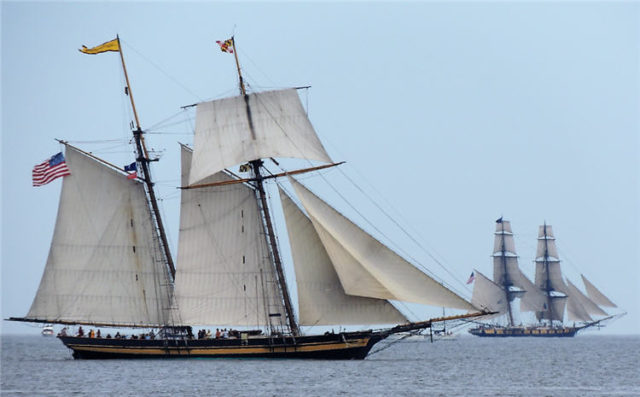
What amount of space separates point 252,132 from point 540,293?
12844cm

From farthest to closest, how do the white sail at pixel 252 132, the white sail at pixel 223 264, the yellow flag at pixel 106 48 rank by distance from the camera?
the yellow flag at pixel 106 48, the white sail at pixel 252 132, the white sail at pixel 223 264

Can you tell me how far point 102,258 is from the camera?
2739 inches

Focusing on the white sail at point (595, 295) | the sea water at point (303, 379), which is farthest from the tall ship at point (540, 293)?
the sea water at point (303, 379)

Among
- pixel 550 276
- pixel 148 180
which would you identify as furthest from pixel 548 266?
pixel 148 180

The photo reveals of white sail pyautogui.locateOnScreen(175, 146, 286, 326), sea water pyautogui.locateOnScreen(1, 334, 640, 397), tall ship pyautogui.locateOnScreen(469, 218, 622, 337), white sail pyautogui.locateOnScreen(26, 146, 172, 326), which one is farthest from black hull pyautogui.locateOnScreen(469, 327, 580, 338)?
white sail pyautogui.locateOnScreen(175, 146, 286, 326)

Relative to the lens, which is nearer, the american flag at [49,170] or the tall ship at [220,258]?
the tall ship at [220,258]

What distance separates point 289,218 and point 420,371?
13259mm

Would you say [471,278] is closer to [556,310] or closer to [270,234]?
[556,310]

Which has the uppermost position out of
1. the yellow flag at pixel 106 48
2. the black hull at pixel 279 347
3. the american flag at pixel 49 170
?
the yellow flag at pixel 106 48

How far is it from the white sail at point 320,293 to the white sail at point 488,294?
106233 mm

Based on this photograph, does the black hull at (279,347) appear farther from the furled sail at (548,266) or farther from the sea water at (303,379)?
the furled sail at (548,266)

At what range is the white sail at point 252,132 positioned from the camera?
6694 cm

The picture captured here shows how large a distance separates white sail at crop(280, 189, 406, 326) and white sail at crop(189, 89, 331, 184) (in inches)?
221

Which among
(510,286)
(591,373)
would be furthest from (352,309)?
(510,286)
